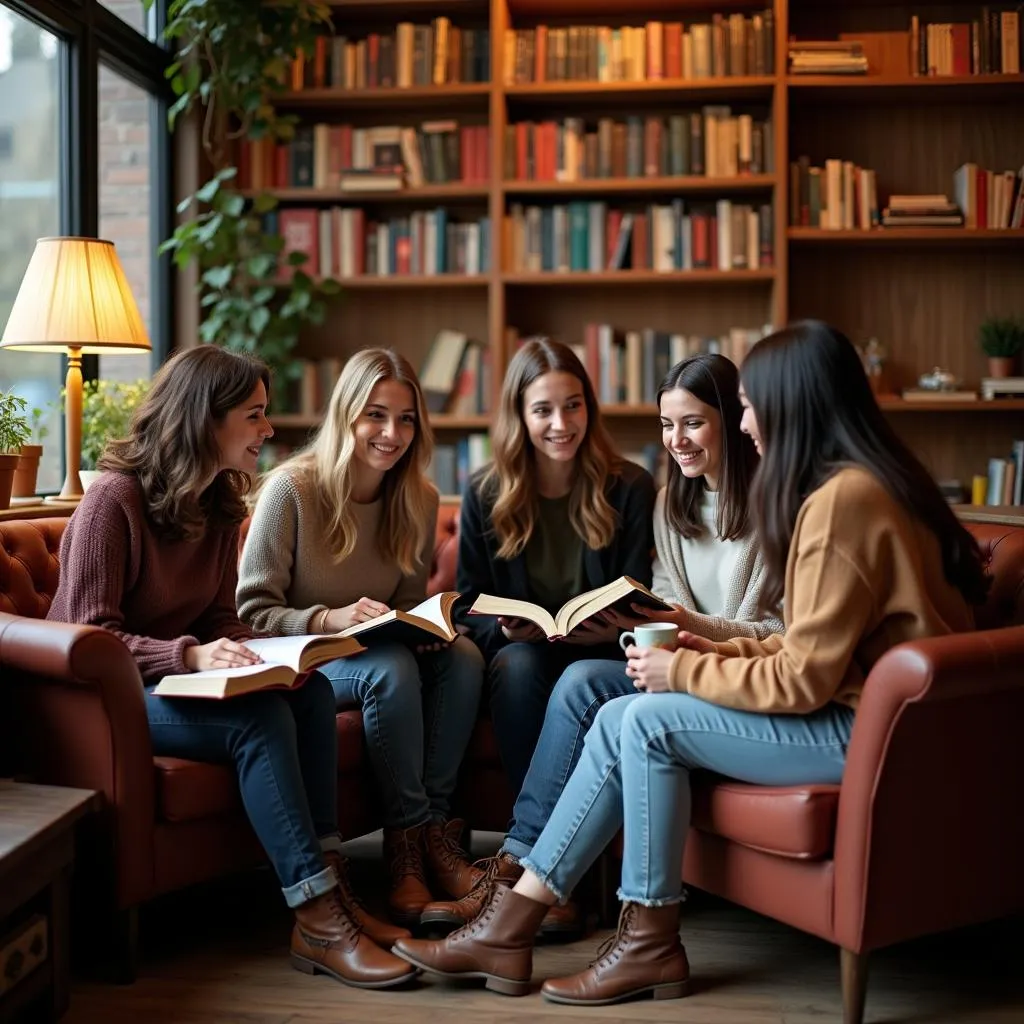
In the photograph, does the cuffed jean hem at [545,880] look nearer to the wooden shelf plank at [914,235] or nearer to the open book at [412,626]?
the open book at [412,626]

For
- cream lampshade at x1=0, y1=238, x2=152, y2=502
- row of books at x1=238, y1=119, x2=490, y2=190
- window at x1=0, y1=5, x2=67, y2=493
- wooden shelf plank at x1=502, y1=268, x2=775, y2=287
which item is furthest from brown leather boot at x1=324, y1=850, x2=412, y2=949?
row of books at x1=238, y1=119, x2=490, y2=190

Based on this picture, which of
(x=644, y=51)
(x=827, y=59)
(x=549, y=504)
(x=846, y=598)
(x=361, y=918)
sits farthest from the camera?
(x=644, y=51)

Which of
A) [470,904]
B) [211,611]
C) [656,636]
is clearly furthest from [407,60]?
[470,904]

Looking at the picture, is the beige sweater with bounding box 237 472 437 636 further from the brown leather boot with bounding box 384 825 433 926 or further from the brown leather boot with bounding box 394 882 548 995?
the brown leather boot with bounding box 394 882 548 995

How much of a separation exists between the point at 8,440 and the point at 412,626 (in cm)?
107

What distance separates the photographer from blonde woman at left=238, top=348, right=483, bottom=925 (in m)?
2.37

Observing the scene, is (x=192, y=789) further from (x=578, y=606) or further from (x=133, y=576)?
(x=578, y=606)

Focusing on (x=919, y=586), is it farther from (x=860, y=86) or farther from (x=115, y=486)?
(x=860, y=86)

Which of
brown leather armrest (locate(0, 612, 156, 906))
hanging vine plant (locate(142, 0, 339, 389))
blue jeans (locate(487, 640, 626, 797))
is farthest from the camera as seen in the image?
hanging vine plant (locate(142, 0, 339, 389))

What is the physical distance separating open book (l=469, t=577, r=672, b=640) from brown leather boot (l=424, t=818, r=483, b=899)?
450 millimetres

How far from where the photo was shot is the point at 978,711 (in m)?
1.86

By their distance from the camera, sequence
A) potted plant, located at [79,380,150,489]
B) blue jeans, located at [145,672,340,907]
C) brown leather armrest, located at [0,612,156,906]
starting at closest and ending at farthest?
1. brown leather armrest, located at [0,612,156,906]
2. blue jeans, located at [145,672,340,907]
3. potted plant, located at [79,380,150,489]

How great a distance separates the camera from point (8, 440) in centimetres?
272

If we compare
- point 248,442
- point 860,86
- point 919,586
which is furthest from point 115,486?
point 860,86
